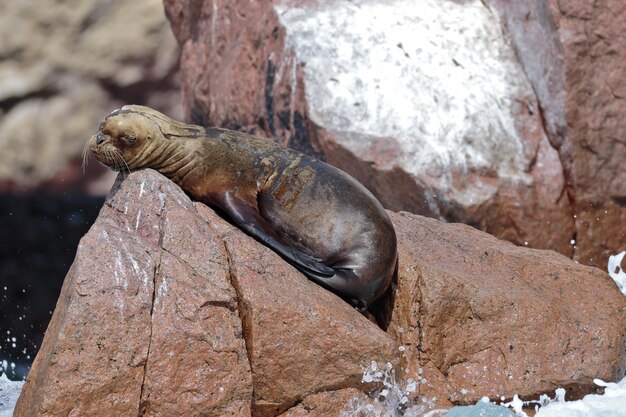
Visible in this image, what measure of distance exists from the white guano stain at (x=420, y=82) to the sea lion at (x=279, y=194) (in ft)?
7.03

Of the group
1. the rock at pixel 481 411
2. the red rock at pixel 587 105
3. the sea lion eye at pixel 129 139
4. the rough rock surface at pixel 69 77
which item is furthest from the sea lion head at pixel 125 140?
the rough rock surface at pixel 69 77

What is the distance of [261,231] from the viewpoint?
5.09 metres

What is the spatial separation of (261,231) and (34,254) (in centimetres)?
676

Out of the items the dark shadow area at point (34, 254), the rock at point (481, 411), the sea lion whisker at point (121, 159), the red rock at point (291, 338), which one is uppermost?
the sea lion whisker at point (121, 159)

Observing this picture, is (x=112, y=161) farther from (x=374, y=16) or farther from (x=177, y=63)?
(x=177, y=63)

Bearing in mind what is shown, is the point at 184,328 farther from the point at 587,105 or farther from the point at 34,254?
the point at 34,254

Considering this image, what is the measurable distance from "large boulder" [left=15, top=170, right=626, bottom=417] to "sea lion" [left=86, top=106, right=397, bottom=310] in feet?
0.54

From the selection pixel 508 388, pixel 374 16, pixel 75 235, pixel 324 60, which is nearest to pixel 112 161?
pixel 508 388

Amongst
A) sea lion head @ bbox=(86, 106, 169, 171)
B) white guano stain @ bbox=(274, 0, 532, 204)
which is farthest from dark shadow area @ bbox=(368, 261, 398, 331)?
white guano stain @ bbox=(274, 0, 532, 204)

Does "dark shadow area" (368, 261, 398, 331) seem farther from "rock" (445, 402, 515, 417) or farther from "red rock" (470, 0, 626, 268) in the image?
"red rock" (470, 0, 626, 268)

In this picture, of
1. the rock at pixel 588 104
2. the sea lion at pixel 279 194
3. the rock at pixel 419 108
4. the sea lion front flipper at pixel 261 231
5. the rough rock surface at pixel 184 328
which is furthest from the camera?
the rock at pixel 588 104

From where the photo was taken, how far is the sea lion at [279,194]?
526 centimetres

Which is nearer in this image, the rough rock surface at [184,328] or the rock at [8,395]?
the rough rock surface at [184,328]

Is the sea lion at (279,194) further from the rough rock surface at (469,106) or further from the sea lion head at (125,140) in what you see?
the rough rock surface at (469,106)
